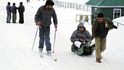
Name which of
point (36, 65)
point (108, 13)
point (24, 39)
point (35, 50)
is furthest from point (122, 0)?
point (36, 65)

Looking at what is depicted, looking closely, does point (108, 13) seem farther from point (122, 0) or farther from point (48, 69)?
point (48, 69)

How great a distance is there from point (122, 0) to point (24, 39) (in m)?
25.6

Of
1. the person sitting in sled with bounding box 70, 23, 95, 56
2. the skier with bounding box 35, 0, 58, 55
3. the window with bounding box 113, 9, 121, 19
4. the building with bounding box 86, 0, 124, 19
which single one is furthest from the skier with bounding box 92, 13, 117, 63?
the window with bounding box 113, 9, 121, 19

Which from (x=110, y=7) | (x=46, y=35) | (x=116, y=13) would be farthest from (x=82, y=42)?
(x=116, y=13)

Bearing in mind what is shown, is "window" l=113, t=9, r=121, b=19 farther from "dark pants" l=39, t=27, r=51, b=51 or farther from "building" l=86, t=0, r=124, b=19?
"dark pants" l=39, t=27, r=51, b=51

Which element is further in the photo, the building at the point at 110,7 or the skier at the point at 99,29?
the building at the point at 110,7

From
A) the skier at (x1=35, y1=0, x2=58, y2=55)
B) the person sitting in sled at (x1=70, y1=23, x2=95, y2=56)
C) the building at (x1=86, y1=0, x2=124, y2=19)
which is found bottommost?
the person sitting in sled at (x1=70, y1=23, x2=95, y2=56)

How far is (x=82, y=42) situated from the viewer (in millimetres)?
14359

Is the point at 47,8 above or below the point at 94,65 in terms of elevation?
above

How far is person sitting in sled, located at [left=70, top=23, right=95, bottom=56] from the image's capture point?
46.3 feet

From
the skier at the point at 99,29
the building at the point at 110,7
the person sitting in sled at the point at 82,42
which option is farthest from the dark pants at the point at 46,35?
the building at the point at 110,7

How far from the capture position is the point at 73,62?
516 inches

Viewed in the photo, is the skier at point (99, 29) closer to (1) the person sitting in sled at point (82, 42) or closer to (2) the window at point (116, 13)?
(1) the person sitting in sled at point (82, 42)

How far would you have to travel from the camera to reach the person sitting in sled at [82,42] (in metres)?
14.1
